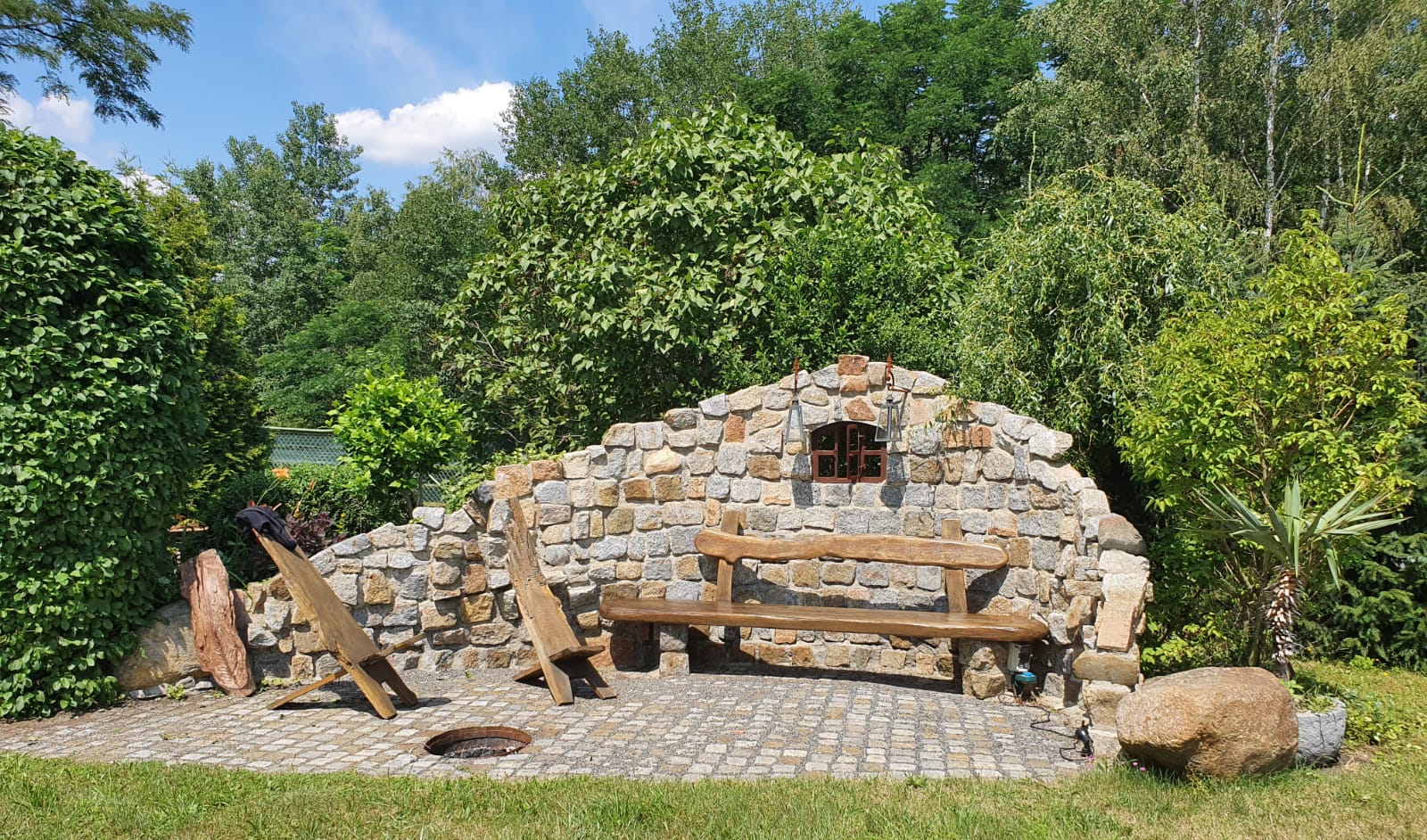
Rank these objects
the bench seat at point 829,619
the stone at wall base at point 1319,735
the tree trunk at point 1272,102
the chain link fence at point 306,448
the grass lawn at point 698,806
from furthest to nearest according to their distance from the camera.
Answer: the tree trunk at point 1272,102 → the chain link fence at point 306,448 → the bench seat at point 829,619 → the stone at wall base at point 1319,735 → the grass lawn at point 698,806

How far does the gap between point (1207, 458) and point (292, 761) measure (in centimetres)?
548

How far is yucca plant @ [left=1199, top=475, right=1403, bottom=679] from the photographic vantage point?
525 centimetres

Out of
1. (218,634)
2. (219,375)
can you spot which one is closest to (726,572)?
(218,634)

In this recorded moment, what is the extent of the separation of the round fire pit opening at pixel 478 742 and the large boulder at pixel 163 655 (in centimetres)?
210

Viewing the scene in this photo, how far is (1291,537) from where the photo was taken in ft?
17.4

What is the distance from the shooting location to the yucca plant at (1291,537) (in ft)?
17.2

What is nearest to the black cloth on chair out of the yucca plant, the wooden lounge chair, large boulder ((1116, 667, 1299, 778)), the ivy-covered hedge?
the wooden lounge chair

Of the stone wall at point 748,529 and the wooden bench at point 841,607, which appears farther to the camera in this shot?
the stone wall at point 748,529

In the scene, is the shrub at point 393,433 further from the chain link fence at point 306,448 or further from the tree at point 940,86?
Result: the tree at point 940,86

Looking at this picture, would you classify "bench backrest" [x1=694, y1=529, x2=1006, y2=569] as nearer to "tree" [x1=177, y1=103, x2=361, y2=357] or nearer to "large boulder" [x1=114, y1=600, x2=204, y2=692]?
"large boulder" [x1=114, y1=600, x2=204, y2=692]

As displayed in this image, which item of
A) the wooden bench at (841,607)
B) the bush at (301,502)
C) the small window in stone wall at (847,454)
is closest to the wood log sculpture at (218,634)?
the bush at (301,502)

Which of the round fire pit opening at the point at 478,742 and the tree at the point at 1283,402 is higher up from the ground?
the tree at the point at 1283,402

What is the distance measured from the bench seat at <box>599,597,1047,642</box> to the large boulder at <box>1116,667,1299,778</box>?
1.84m

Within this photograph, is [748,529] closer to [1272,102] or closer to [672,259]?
[672,259]
